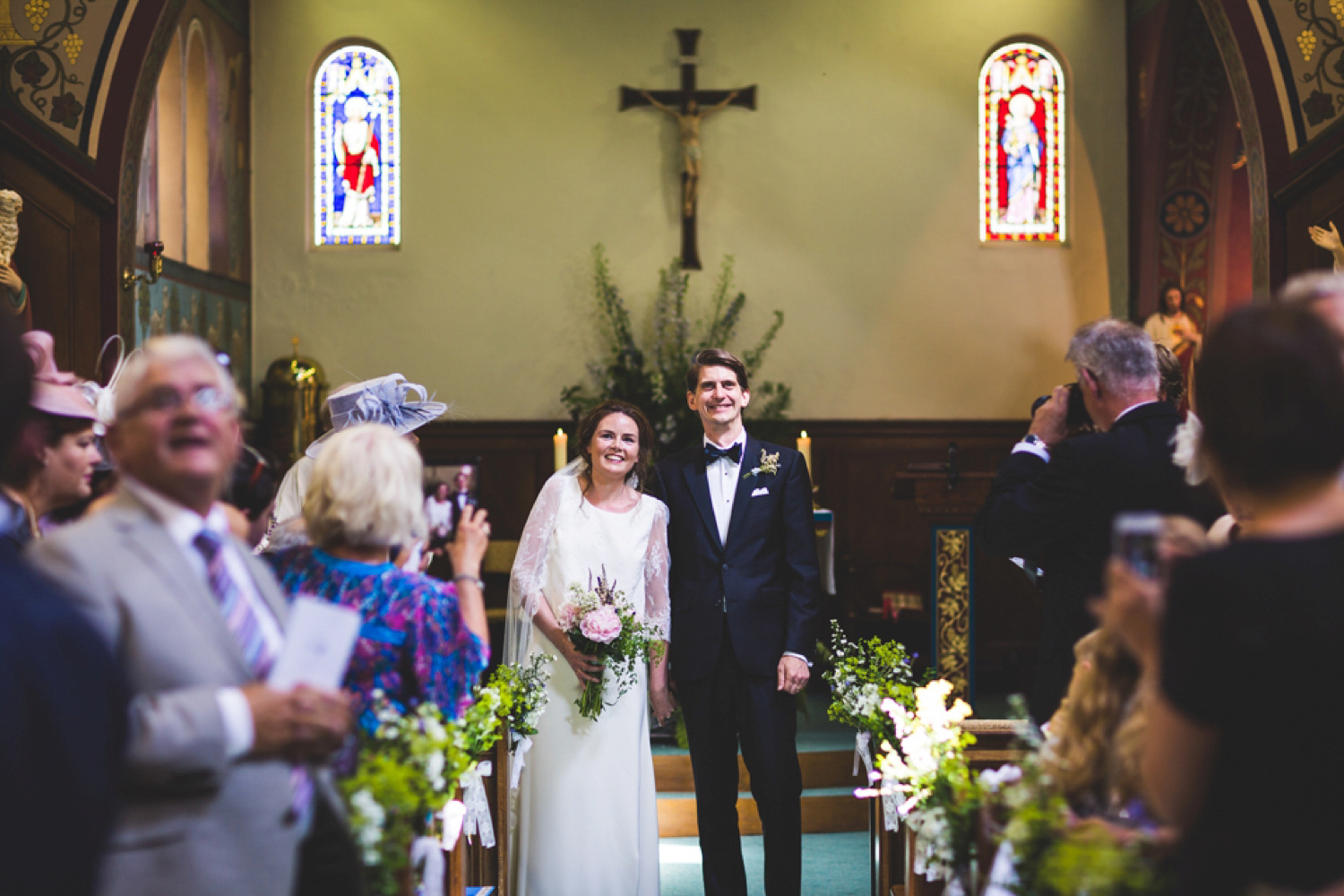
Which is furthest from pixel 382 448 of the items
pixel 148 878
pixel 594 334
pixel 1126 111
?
pixel 1126 111

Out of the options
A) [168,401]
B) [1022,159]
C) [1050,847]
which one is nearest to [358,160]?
[1022,159]

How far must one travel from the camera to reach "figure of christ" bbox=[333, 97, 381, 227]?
329 inches

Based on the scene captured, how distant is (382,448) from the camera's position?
2.05 meters

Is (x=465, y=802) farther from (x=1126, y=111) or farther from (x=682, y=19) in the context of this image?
(x=1126, y=111)

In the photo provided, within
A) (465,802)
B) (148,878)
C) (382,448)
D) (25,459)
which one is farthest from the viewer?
(465,802)

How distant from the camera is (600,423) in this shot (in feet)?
12.1

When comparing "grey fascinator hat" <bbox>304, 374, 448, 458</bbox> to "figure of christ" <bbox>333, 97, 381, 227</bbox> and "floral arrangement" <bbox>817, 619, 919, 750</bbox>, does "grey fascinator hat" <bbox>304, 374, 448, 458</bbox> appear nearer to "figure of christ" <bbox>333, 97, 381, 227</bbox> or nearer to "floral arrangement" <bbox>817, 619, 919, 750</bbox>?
"floral arrangement" <bbox>817, 619, 919, 750</bbox>

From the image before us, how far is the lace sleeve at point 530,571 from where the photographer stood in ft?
11.8

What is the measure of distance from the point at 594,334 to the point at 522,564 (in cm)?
482

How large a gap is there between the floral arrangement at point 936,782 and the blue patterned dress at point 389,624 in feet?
3.48

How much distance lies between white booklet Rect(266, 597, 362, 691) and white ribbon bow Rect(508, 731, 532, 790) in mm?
1859

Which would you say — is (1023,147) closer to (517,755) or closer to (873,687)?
(873,687)

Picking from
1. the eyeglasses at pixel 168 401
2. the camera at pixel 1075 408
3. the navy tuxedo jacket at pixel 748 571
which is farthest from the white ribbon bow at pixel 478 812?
the camera at pixel 1075 408

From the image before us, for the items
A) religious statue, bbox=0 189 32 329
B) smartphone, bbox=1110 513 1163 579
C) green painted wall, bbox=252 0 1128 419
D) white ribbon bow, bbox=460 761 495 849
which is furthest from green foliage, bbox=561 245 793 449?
smartphone, bbox=1110 513 1163 579
